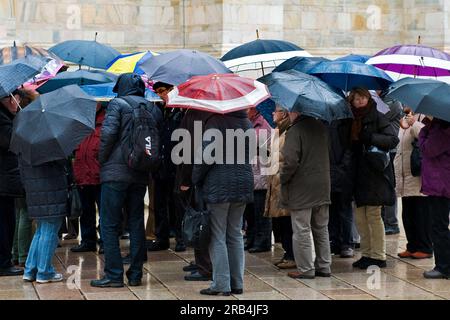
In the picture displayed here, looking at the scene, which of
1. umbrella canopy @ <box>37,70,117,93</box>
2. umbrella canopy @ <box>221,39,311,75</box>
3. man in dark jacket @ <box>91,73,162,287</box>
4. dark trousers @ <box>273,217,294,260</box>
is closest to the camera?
man in dark jacket @ <box>91,73,162,287</box>

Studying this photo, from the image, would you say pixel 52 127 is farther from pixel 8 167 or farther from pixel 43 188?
pixel 8 167

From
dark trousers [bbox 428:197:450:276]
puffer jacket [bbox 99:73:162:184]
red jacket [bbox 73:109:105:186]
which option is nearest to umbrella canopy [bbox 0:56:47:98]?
puffer jacket [bbox 99:73:162:184]

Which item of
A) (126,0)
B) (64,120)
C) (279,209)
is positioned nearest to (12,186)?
(64,120)

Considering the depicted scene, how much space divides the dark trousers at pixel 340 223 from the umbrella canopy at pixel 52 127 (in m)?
3.09

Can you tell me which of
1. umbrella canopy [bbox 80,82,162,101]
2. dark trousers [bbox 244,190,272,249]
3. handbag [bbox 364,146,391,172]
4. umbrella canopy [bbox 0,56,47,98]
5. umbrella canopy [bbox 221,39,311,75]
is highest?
umbrella canopy [bbox 221,39,311,75]

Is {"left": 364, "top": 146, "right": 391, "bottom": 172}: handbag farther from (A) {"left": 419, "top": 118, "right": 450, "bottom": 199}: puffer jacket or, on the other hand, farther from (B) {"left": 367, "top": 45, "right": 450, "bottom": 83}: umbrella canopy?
(B) {"left": 367, "top": 45, "right": 450, "bottom": 83}: umbrella canopy

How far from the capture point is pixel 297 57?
12.2m

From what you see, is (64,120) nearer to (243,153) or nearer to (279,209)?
(243,153)

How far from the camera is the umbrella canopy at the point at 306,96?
10391 millimetres

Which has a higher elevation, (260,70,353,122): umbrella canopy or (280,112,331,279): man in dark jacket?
(260,70,353,122): umbrella canopy

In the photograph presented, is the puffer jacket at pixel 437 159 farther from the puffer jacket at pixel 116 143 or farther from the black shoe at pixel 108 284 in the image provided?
the black shoe at pixel 108 284

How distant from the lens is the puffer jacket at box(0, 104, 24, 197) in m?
10.9

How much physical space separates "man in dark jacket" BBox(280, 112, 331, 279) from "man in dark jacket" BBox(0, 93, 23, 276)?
8.63ft

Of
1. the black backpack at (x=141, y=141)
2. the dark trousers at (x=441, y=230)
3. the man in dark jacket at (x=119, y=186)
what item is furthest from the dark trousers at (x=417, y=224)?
the black backpack at (x=141, y=141)
